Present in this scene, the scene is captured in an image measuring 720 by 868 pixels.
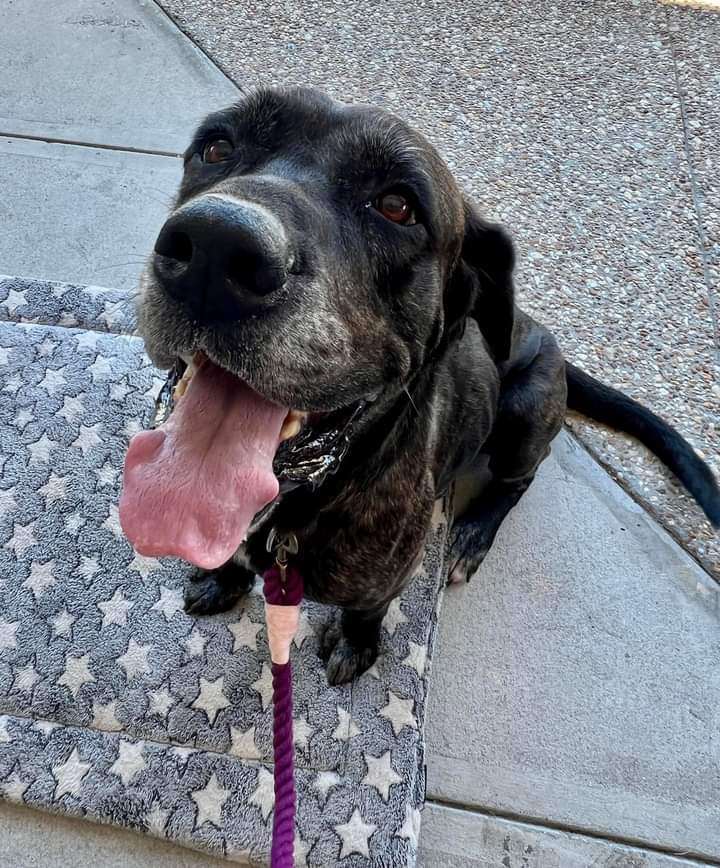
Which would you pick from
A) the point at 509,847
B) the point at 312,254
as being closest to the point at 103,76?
the point at 312,254

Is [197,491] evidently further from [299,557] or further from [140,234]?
[140,234]

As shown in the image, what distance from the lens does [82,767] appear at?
1935 mm

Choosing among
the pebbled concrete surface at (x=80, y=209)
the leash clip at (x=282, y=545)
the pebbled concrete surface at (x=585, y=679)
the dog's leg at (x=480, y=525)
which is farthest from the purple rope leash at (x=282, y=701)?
the pebbled concrete surface at (x=80, y=209)

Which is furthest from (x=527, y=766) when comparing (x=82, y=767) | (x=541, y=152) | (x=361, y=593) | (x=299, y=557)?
(x=541, y=152)

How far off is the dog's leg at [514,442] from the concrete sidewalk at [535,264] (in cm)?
10

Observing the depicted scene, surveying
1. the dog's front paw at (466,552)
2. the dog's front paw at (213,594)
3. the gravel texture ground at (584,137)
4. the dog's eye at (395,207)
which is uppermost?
the dog's eye at (395,207)

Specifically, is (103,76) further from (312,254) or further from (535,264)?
(312,254)

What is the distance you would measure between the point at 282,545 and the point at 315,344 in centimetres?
63

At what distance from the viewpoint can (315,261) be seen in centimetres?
131

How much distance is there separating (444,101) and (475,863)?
4.30m

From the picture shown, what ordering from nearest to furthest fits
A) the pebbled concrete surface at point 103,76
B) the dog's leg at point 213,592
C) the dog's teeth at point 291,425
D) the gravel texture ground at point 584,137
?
1. the dog's teeth at point 291,425
2. the dog's leg at point 213,592
3. the gravel texture ground at point 584,137
4. the pebbled concrete surface at point 103,76

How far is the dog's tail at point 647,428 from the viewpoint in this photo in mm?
2576

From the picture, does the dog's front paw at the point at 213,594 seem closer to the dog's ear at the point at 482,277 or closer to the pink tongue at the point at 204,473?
the pink tongue at the point at 204,473

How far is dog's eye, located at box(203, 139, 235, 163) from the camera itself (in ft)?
5.46
